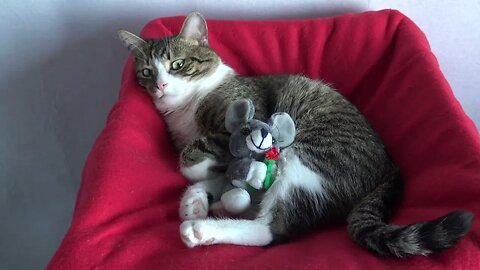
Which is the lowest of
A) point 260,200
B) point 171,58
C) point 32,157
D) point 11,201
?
point 11,201

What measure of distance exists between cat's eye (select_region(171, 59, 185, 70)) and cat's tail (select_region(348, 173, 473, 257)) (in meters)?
0.69

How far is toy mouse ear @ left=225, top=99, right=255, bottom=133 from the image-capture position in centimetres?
114

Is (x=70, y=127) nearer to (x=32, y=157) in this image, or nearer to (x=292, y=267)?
(x=32, y=157)

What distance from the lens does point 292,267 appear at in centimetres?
83

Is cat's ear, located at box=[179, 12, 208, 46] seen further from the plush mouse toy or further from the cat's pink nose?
the plush mouse toy

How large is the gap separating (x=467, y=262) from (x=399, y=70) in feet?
2.27

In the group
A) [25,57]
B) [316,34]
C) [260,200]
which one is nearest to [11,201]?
[25,57]

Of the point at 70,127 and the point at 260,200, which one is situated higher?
the point at 260,200

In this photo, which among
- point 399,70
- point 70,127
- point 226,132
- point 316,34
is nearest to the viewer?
point 226,132

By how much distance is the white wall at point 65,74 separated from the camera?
1.59 m

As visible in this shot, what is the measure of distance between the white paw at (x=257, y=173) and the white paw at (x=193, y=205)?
0.41 feet

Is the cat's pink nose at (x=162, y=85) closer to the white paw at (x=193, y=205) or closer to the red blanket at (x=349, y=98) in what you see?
the red blanket at (x=349, y=98)

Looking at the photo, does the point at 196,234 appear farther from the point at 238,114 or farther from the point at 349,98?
the point at 349,98

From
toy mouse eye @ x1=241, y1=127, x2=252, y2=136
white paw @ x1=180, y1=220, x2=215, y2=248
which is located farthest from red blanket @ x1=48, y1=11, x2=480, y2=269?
toy mouse eye @ x1=241, y1=127, x2=252, y2=136
